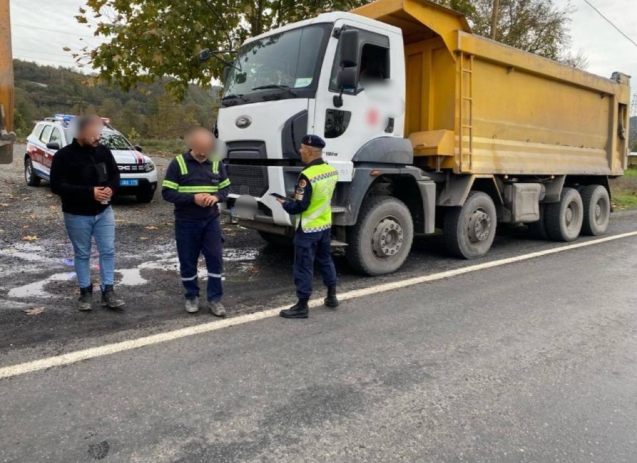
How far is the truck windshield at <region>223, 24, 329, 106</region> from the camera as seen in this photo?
5.12m

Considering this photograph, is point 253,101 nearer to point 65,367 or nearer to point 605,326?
point 65,367

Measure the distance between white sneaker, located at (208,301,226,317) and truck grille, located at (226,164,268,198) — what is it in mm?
1431

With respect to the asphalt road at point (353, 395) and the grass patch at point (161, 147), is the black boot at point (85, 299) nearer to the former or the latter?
the asphalt road at point (353, 395)

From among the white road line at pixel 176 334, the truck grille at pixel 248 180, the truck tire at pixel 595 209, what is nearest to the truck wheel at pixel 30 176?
the truck grille at pixel 248 180

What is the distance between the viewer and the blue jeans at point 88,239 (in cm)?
427

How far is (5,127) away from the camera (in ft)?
11.9

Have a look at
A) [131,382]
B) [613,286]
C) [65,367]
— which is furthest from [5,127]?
[613,286]

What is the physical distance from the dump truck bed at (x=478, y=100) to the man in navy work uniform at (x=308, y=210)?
8.12 ft

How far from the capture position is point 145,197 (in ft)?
35.8

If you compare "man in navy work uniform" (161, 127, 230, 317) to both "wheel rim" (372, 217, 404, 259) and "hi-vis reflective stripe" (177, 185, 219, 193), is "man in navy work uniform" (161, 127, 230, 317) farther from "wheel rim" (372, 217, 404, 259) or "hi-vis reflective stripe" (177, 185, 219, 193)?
"wheel rim" (372, 217, 404, 259)

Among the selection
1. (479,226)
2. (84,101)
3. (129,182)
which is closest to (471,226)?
(479,226)

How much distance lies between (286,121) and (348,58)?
0.88m

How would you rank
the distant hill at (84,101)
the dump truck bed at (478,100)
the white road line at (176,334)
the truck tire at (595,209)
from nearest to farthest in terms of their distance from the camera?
the white road line at (176,334), the dump truck bed at (478,100), the truck tire at (595,209), the distant hill at (84,101)

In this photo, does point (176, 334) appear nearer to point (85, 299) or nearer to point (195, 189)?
point (85, 299)
